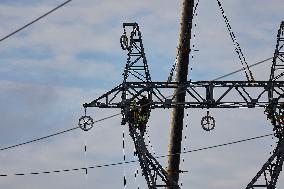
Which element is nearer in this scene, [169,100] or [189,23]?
[169,100]

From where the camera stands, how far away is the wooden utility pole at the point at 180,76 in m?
35.4

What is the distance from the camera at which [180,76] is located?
1420 inches

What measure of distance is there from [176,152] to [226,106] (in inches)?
219

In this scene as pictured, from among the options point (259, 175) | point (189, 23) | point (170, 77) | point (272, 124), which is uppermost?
point (189, 23)

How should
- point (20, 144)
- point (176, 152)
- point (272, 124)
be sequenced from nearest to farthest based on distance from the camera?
point (20, 144) < point (272, 124) < point (176, 152)

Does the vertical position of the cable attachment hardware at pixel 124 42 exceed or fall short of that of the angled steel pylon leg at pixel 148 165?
it exceeds it

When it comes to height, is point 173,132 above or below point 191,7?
below

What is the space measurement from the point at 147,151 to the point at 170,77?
5513 millimetres

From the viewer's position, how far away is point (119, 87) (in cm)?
3048

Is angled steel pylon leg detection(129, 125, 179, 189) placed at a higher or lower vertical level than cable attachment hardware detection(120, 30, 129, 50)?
lower

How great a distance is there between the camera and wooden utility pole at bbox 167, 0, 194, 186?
35375mm

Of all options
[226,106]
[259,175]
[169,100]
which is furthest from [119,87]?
[259,175]

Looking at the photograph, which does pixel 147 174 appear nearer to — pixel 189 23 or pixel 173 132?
pixel 173 132

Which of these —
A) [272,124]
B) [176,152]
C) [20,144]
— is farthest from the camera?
[176,152]
